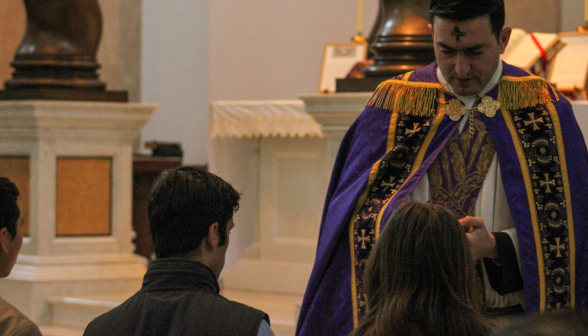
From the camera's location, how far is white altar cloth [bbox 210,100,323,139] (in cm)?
588

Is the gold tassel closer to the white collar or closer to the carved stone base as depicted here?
the white collar

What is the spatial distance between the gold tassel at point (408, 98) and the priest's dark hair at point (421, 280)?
777 mm

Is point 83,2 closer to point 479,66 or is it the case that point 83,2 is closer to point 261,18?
point 261,18

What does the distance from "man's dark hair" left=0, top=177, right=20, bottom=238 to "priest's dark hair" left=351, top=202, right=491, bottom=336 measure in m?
1.14

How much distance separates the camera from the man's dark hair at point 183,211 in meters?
2.06

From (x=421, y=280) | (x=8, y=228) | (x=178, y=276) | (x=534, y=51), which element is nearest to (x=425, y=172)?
(x=421, y=280)

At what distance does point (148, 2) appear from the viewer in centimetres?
1136

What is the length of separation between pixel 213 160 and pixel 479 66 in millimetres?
4095

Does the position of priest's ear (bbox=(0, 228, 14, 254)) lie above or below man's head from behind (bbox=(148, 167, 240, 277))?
below

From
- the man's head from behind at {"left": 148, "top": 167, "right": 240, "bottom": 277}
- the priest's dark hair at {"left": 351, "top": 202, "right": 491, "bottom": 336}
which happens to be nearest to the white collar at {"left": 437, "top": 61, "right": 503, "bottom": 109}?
the priest's dark hair at {"left": 351, "top": 202, "right": 491, "bottom": 336}

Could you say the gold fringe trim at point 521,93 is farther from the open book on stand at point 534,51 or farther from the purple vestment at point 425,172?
the open book on stand at point 534,51

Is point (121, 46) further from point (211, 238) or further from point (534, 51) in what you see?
point (211, 238)

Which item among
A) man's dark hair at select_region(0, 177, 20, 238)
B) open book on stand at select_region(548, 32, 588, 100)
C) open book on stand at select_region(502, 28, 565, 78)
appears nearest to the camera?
man's dark hair at select_region(0, 177, 20, 238)

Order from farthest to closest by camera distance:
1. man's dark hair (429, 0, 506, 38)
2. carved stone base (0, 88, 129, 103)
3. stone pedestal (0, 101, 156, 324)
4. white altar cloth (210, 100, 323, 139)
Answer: white altar cloth (210, 100, 323, 139) → carved stone base (0, 88, 129, 103) → stone pedestal (0, 101, 156, 324) → man's dark hair (429, 0, 506, 38)
